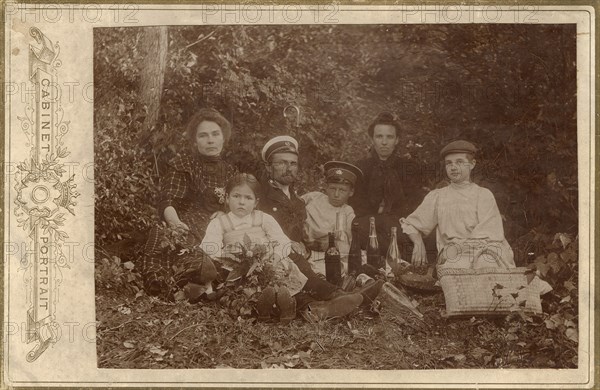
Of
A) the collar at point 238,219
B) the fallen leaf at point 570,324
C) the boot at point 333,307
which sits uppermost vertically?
the collar at point 238,219

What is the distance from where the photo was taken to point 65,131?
7.08m

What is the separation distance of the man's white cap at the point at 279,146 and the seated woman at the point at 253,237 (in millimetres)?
294

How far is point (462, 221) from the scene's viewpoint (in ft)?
23.1

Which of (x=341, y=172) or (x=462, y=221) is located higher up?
(x=341, y=172)

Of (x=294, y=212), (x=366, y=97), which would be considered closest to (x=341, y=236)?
(x=294, y=212)

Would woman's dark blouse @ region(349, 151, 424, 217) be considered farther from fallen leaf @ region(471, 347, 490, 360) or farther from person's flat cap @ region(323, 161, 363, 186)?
fallen leaf @ region(471, 347, 490, 360)

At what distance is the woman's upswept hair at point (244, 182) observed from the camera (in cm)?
704

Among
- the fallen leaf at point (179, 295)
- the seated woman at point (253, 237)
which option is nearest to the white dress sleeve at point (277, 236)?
the seated woman at point (253, 237)

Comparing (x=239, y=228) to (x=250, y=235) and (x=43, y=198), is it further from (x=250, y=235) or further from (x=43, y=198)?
(x=43, y=198)

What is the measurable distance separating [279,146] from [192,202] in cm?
102

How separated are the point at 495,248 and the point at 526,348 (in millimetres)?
1028

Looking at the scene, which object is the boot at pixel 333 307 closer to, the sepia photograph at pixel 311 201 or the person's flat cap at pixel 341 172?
the sepia photograph at pixel 311 201

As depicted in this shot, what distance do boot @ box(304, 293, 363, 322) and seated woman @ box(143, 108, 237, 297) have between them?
3.35 ft

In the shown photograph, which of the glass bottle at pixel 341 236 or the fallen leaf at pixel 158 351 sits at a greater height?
the glass bottle at pixel 341 236
